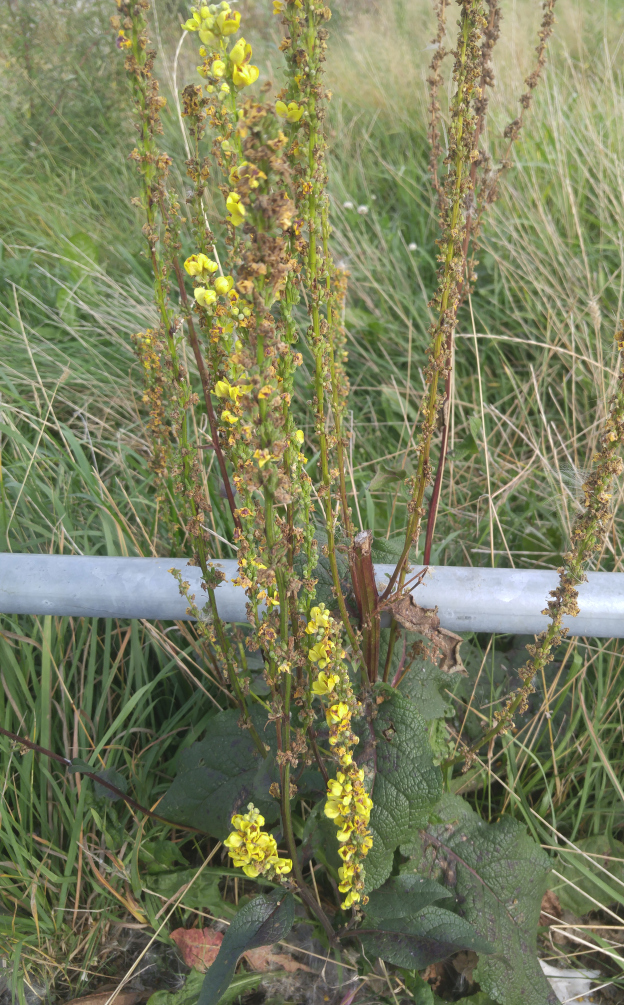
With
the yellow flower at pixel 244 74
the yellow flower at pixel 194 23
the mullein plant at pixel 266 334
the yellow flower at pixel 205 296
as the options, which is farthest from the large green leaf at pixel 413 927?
the yellow flower at pixel 194 23

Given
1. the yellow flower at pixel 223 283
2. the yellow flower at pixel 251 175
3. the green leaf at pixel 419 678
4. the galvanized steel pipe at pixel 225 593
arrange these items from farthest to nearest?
the green leaf at pixel 419 678 < the galvanized steel pipe at pixel 225 593 < the yellow flower at pixel 223 283 < the yellow flower at pixel 251 175

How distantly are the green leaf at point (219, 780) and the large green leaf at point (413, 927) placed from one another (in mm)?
278

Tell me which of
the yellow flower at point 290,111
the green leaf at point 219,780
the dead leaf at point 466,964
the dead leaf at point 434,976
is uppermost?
the yellow flower at point 290,111

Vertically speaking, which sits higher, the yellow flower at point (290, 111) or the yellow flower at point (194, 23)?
the yellow flower at point (194, 23)

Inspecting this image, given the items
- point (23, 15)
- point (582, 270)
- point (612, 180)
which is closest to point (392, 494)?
point (582, 270)

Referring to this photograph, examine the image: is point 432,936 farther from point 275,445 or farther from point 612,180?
point 612,180

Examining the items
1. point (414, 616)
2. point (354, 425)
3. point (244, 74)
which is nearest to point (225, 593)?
point (414, 616)

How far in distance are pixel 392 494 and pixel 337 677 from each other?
1.48 m

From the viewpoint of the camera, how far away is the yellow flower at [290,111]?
86cm

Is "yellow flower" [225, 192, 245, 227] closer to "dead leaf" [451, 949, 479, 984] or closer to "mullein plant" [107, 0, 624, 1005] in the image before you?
"mullein plant" [107, 0, 624, 1005]

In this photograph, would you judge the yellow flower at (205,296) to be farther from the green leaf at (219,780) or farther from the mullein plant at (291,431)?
the green leaf at (219,780)

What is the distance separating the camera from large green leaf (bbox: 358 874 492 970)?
1.24m

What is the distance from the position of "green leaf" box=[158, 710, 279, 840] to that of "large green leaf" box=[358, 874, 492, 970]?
278 mm

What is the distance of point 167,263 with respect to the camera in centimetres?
123
